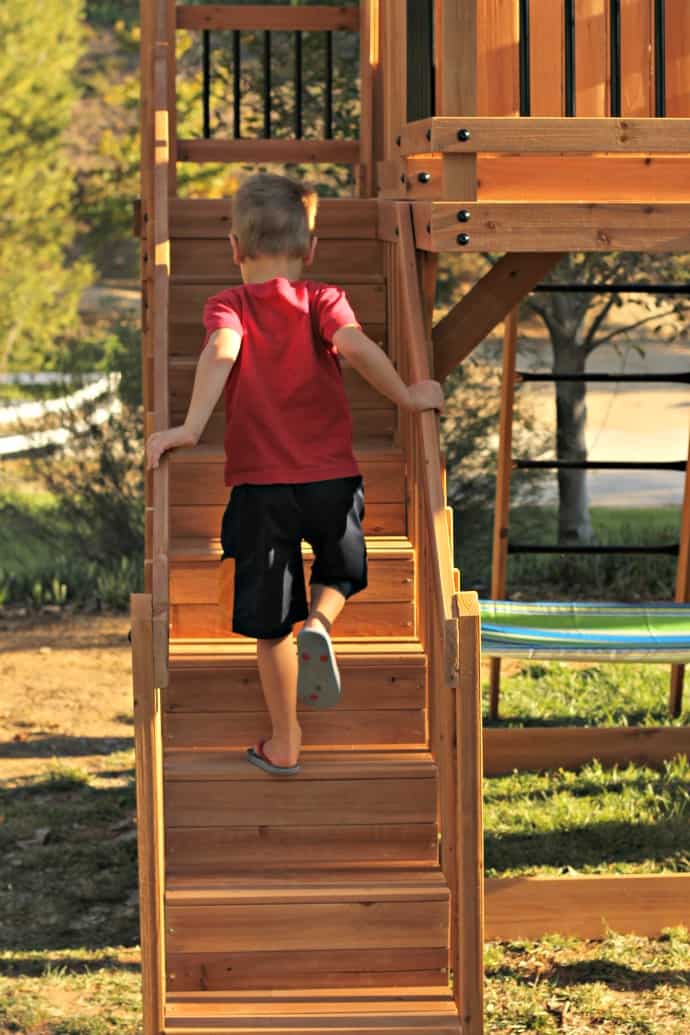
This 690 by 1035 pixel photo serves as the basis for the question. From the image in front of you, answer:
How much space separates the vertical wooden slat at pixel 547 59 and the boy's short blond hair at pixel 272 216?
0.97 metres

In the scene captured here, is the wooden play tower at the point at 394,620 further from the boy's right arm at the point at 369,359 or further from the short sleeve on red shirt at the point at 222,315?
the short sleeve on red shirt at the point at 222,315

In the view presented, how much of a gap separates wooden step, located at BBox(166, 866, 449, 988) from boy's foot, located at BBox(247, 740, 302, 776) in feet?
1.25

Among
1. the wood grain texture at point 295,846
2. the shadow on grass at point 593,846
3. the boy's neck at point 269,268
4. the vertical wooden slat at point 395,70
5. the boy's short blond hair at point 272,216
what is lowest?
the shadow on grass at point 593,846

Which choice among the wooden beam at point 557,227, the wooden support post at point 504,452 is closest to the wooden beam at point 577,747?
the wooden support post at point 504,452

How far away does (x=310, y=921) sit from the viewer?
459 cm

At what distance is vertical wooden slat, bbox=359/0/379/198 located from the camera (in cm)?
725

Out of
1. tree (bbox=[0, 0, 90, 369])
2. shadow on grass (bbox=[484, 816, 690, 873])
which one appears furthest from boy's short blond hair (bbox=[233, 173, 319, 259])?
tree (bbox=[0, 0, 90, 369])

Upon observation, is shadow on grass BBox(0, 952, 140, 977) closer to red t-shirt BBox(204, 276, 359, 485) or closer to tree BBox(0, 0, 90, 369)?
red t-shirt BBox(204, 276, 359, 485)

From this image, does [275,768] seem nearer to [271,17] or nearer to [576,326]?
[271,17]

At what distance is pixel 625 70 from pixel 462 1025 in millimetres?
2946

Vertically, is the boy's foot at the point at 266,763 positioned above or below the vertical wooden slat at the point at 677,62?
below

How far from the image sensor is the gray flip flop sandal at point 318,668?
4438 millimetres

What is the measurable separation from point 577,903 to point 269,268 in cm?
253

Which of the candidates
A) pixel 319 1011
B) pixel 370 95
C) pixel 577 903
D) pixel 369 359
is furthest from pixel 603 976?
pixel 370 95
